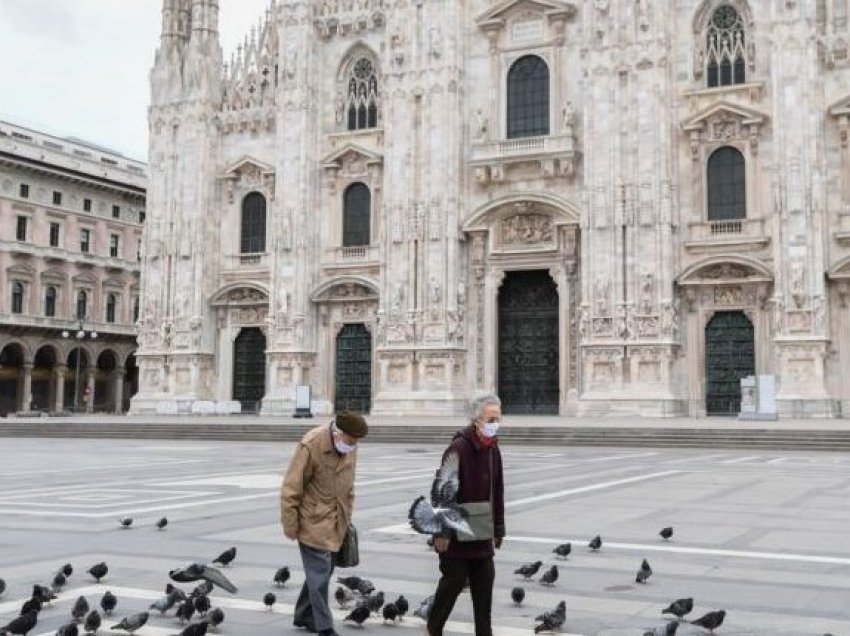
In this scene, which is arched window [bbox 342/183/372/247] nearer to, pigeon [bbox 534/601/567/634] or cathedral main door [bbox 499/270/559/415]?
cathedral main door [bbox 499/270/559/415]

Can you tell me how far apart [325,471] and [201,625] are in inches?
46.3

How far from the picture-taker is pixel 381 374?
39.1 meters

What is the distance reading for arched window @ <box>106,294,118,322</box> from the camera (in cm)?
6375

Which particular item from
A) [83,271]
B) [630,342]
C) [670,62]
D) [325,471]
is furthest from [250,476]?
[83,271]

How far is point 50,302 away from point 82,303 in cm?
228

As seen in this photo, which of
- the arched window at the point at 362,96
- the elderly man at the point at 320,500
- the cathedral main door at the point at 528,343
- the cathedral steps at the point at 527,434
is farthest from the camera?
the arched window at the point at 362,96

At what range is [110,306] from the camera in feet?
210

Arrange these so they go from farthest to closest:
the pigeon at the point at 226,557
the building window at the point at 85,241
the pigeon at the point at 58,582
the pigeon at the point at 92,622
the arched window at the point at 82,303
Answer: the building window at the point at 85,241, the arched window at the point at 82,303, the pigeon at the point at 226,557, the pigeon at the point at 58,582, the pigeon at the point at 92,622

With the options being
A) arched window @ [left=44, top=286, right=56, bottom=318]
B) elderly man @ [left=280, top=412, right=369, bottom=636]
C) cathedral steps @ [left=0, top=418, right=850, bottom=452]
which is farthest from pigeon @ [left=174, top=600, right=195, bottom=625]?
arched window @ [left=44, top=286, right=56, bottom=318]

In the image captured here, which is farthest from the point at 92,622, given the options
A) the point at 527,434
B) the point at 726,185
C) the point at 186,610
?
the point at 726,185

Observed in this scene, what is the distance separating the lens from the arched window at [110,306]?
63.8 m

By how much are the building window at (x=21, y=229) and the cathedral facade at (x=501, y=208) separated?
52.9ft

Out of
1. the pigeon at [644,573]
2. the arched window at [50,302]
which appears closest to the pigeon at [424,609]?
the pigeon at [644,573]

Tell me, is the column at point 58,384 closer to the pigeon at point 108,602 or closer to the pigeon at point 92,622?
the pigeon at point 108,602
